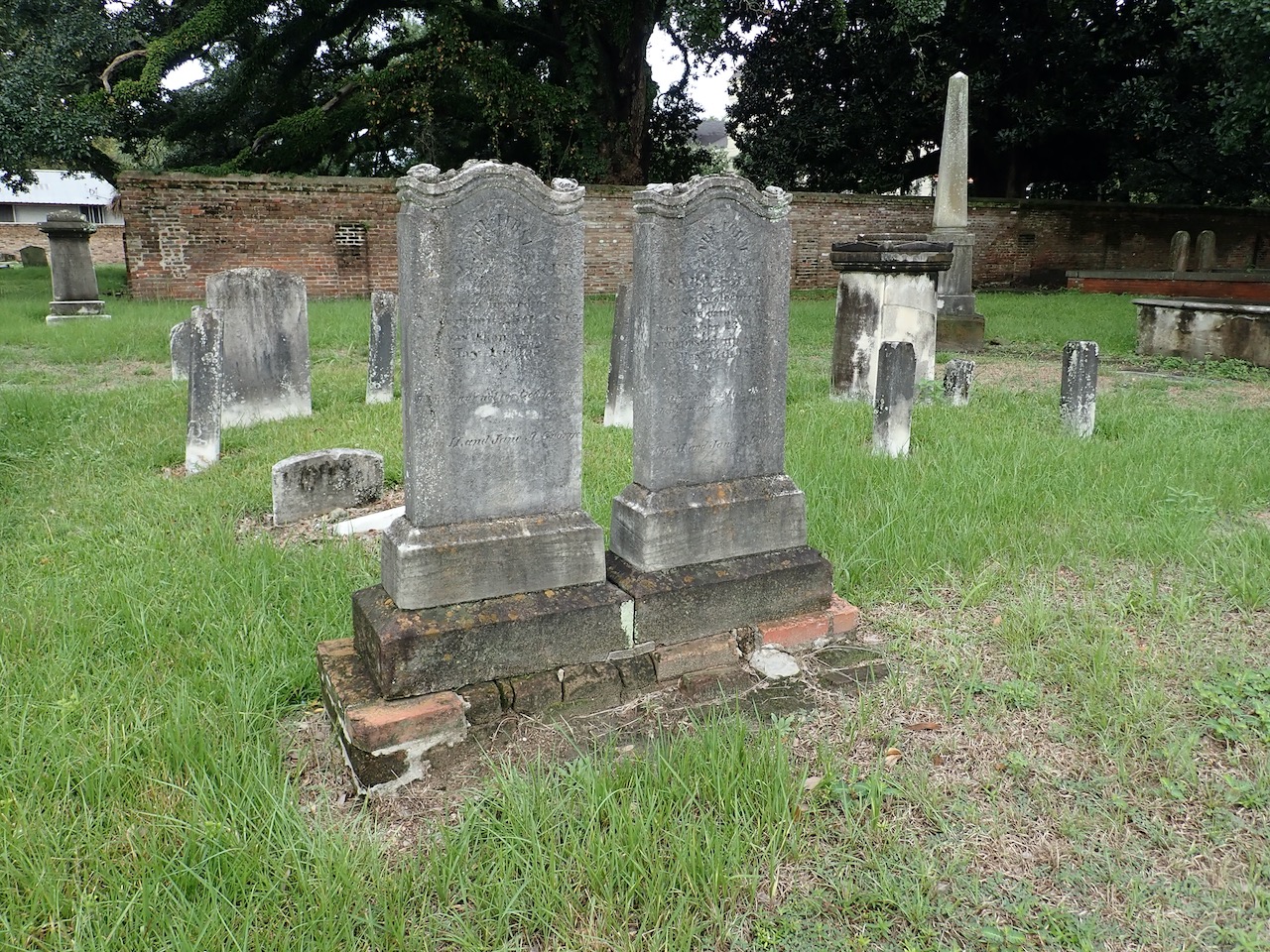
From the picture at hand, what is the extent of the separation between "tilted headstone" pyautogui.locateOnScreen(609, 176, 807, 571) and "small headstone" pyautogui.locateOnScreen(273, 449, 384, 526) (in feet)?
8.03

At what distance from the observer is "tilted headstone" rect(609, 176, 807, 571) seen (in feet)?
10.3

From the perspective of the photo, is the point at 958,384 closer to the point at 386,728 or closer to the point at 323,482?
the point at 323,482

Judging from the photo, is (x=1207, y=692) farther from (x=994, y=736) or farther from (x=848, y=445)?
(x=848, y=445)

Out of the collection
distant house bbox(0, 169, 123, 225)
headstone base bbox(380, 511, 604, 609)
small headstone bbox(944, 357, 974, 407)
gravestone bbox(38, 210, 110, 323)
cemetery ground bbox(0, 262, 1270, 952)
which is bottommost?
cemetery ground bbox(0, 262, 1270, 952)

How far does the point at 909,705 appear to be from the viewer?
3020mm

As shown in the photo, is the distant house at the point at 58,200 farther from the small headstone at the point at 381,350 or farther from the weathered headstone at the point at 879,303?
the weathered headstone at the point at 879,303

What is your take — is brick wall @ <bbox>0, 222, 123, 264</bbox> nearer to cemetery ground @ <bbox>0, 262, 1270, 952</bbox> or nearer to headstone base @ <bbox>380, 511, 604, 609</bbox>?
cemetery ground @ <bbox>0, 262, 1270, 952</bbox>

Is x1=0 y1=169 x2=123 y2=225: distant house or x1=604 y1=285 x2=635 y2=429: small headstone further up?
x1=0 y1=169 x2=123 y2=225: distant house

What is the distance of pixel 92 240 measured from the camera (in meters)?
37.9

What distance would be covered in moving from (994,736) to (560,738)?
1335mm

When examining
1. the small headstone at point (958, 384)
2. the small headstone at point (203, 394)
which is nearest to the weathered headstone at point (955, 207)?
the small headstone at point (958, 384)

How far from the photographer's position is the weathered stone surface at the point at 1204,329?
10133 millimetres

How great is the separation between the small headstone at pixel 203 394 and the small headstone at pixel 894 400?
4388 millimetres

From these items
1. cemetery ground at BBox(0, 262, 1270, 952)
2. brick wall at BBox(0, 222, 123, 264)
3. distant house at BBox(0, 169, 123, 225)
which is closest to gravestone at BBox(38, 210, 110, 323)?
cemetery ground at BBox(0, 262, 1270, 952)
